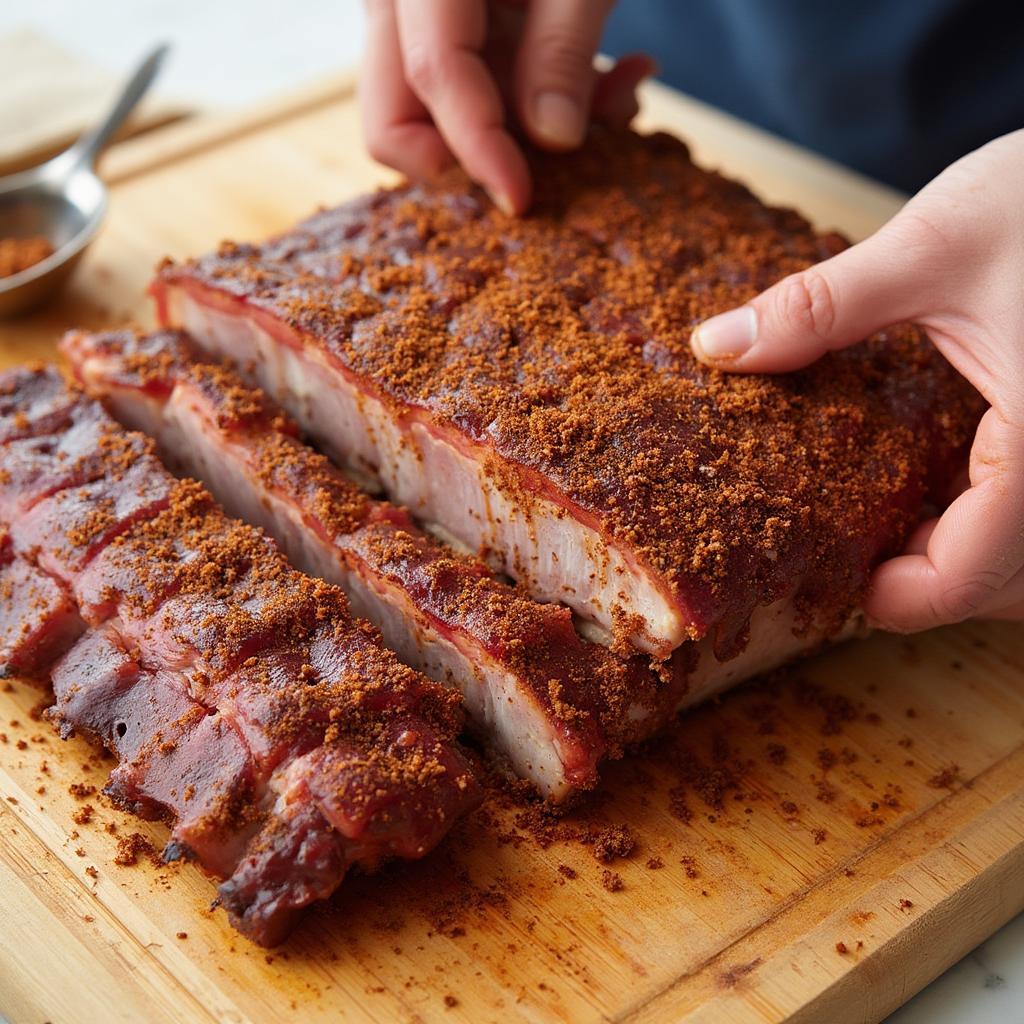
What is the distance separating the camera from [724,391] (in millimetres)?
3523

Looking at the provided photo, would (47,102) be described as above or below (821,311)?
above

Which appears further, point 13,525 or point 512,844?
point 13,525

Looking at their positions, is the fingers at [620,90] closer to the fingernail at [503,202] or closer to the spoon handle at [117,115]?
the fingernail at [503,202]

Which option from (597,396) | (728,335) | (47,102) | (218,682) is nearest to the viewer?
(218,682)

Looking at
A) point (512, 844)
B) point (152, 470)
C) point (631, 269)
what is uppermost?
point (152, 470)

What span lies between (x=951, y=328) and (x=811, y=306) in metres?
0.39

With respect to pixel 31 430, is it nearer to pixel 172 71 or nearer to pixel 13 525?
pixel 13 525

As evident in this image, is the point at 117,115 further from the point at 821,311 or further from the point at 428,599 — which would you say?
the point at 821,311

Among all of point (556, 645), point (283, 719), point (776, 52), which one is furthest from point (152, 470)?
point (776, 52)

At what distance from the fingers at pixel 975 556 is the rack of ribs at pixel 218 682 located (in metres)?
1.24

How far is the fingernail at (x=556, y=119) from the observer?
14.5ft

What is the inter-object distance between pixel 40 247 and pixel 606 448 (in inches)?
111

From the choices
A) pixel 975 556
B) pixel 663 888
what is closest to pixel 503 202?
pixel 975 556

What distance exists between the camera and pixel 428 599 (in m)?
3.28
